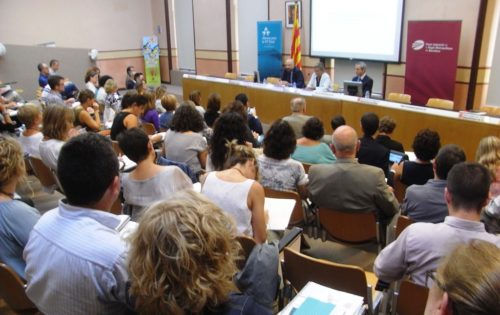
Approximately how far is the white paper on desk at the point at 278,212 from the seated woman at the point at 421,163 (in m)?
1.09

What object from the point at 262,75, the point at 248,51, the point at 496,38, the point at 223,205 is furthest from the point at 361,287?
the point at 248,51

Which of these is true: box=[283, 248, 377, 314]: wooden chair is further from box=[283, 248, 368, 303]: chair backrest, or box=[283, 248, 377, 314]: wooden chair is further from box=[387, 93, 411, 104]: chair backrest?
box=[387, 93, 411, 104]: chair backrest

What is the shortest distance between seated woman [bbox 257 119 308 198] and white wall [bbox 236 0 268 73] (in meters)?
7.91

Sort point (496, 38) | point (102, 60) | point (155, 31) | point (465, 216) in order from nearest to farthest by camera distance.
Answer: point (465, 216) < point (496, 38) < point (102, 60) < point (155, 31)

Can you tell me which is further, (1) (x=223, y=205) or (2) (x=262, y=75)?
(2) (x=262, y=75)

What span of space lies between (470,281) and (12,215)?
1.98 meters

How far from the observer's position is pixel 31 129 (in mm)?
4387

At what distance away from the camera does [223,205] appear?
2.41m

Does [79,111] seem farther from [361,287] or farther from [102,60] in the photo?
[102,60]

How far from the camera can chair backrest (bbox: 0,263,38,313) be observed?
76.7 inches

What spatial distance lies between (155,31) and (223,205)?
12647 mm

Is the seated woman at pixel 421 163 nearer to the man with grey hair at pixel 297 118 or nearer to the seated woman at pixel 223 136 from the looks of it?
the seated woman at pixel 223 136

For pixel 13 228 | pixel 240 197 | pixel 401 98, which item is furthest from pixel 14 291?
pixel 401 98

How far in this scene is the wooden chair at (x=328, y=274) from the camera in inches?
73.5
